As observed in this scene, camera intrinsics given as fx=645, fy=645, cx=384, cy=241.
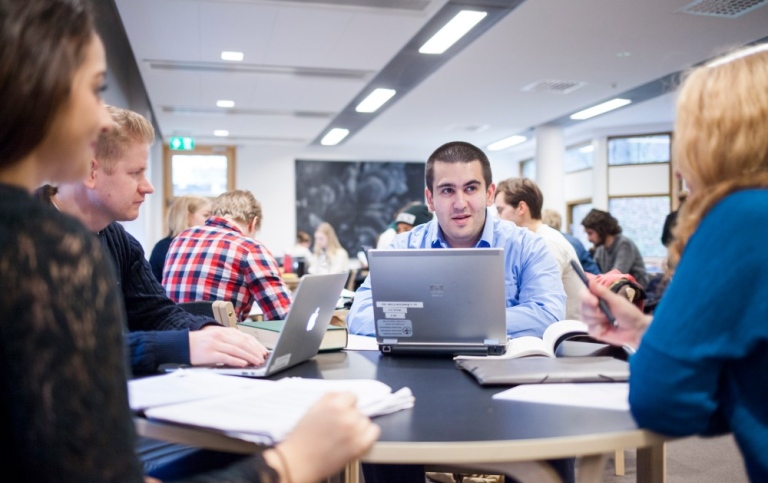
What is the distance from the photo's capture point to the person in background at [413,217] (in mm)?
5988

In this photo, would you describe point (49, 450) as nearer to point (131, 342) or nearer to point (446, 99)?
point (131, 342)

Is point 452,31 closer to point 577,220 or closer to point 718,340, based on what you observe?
point 718,340

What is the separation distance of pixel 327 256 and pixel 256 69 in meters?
3.03

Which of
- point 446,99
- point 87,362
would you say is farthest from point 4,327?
point 446,99

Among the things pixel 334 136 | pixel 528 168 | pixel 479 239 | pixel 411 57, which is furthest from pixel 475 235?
pixel 528 168

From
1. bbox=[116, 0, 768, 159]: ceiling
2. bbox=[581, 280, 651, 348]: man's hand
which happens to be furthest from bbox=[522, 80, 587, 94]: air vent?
bbox=[581, 280, 651, 348]: man's hand

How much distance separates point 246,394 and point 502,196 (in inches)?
136

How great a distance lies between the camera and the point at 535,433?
0.89 metres

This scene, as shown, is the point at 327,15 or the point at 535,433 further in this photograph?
the point at 327,15

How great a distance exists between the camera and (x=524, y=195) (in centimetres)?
420

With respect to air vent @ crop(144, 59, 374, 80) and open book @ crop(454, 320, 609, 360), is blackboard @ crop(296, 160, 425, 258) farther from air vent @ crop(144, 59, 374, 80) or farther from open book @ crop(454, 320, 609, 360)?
open book @ crop(454, 320, 609, 360)

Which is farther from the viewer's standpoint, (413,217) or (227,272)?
(413,217)

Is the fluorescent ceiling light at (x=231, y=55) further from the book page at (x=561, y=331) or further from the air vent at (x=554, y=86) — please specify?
the book page at (x=561, y=331)

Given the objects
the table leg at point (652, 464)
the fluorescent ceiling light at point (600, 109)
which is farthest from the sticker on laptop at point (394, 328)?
the fluorescent ceiling light at point (600, 109)
